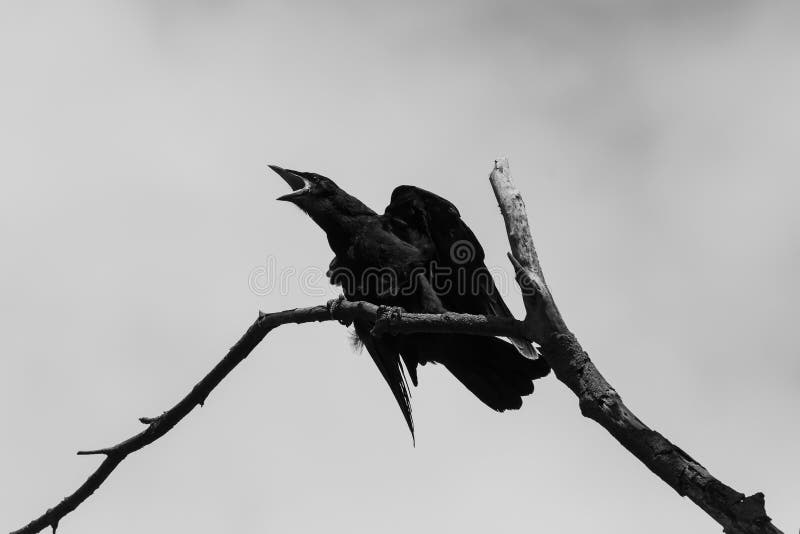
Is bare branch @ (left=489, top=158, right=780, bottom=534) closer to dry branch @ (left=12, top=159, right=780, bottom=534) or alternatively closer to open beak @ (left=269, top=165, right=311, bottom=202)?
dry branch @ (left=12, top=159, right=780, bottom=534)

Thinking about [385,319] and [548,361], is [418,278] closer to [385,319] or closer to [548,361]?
[385,319]

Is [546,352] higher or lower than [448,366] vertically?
lower

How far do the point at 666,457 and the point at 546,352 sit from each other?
2.88 feet

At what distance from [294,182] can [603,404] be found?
15.0 feet

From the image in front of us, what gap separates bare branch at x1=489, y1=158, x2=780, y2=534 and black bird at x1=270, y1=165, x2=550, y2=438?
6.28 feet

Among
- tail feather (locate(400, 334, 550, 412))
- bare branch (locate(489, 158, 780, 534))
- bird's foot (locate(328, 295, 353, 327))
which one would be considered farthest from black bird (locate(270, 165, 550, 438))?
bare branch (locate(489, 158, 780, 534))

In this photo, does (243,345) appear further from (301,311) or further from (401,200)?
(401,200)

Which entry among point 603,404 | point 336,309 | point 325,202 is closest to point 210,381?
point 336,309

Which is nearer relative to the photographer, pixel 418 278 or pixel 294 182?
pixel 418 278

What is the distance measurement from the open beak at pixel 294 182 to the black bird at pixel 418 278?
2 centimetres

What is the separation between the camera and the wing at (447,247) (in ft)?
22.9

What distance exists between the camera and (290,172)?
320 inches

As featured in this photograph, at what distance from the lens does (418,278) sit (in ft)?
23.3

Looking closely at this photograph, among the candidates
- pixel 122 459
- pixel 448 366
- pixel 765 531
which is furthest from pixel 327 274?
pixel 765 531
